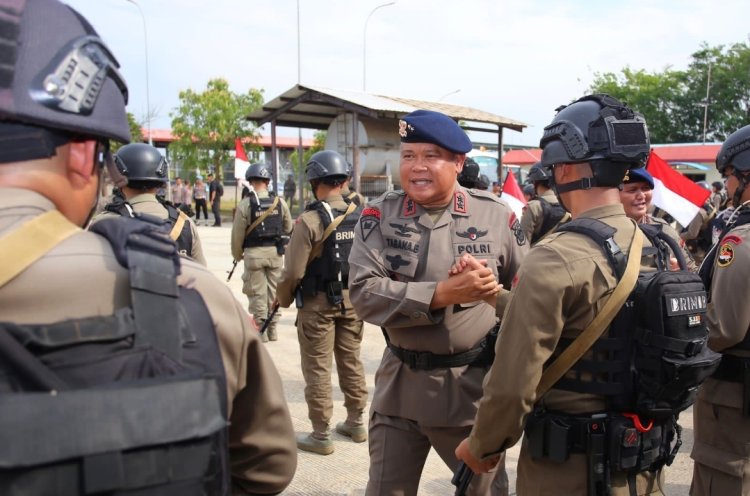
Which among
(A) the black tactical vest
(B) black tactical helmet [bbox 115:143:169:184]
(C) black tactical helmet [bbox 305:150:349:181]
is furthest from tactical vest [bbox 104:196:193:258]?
(A) the black tactical vest

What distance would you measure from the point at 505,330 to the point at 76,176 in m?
1.47

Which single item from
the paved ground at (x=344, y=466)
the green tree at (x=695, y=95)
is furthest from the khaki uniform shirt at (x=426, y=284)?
the green tree at (x=695, y=95)

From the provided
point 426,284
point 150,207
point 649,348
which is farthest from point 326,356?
point 649,348

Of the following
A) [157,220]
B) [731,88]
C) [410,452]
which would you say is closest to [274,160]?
[410,452]

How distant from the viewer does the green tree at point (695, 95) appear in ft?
169

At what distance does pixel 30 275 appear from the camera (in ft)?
3.43

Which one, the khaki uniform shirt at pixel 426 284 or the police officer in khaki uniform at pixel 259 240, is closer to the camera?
the khaki uniform shirt at pixel 426 284

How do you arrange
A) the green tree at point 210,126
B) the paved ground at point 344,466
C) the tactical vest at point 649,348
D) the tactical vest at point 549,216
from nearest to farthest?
1. the tactical vest at point 649,348
2. the paved ground at point 344,466
3. the tactical vest at point 549,216
4. the green tree at point 210,126

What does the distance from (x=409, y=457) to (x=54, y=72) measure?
7.63ft

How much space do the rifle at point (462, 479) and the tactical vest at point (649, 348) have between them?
0.48 meters

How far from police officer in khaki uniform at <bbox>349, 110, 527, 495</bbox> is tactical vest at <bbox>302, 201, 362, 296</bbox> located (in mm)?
1651

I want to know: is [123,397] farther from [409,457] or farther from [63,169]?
[409,457]

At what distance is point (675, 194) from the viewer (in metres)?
5.83

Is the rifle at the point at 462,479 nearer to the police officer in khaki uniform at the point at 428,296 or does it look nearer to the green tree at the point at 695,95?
the police officer in khaki uniform at the point at 428,296
